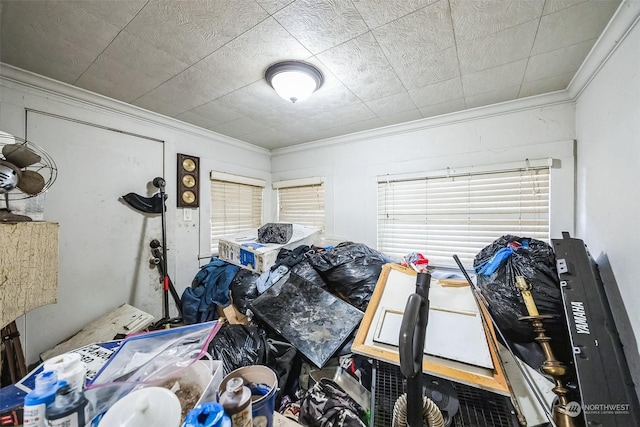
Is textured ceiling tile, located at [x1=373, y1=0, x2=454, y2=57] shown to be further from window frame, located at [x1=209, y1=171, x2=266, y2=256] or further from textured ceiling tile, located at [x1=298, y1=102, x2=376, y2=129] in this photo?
window frame, located at [x1=209, y1=171, x2=266, y2=256]

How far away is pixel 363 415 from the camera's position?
3.84 feet

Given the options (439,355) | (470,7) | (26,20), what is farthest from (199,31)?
(439,355)

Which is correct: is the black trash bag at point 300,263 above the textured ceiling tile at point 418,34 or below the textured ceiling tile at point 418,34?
below

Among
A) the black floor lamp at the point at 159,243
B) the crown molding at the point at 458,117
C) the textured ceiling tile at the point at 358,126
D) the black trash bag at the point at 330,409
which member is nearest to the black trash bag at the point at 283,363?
the black trash bag at the point at 330,409

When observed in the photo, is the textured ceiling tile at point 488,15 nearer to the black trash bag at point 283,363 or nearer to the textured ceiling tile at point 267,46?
the textured ceiling tile at point 267,46

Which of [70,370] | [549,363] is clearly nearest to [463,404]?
[549,363]

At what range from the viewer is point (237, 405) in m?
0.54

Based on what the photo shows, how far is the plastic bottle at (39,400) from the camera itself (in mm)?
467

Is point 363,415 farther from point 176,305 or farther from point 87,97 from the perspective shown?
point 87,97

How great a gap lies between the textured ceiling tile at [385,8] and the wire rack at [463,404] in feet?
5.68

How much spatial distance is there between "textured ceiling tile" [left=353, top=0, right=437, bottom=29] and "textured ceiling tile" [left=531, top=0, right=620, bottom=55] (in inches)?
27.9

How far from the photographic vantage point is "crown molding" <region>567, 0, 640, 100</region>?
1168 mm

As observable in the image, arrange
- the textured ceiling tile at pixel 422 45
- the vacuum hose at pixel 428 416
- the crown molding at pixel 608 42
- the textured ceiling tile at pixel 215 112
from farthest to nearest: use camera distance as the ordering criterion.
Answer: the textured ceiling tile at pixel 215 112, the textured ceiling tile at pixel 422 45, the crown molding at pixel 608 42, the vacuum hose at pixel 428 416

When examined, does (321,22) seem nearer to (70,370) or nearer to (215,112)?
(215,112)
